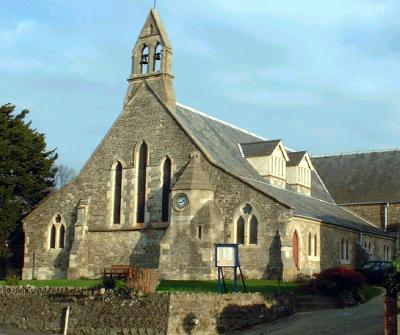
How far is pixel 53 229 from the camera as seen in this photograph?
45.6 meters

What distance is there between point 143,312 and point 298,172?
76.5 ft

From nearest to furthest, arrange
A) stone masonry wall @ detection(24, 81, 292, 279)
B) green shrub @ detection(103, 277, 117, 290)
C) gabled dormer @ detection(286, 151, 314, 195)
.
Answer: green shrub @ detection(103, 277, 117, 290)
stone masonry wall @ detection(24, 81, 292, 279)
gabled dormer @ detection(286, 151, 314, 195)

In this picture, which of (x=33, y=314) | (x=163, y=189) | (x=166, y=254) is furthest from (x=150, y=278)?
(x=163, y=189)

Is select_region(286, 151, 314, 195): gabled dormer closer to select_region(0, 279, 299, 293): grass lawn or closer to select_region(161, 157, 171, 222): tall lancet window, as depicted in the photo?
select_region(161, 157, 171, 222): tall lancet window

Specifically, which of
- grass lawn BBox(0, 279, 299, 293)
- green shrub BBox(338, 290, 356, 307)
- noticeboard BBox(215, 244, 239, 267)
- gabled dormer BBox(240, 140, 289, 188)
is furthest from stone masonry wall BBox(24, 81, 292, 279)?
noticeboard BBox(215, 244, 239, 267)

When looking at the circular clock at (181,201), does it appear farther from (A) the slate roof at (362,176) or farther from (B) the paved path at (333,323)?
(A) the slate roof at (362,176)

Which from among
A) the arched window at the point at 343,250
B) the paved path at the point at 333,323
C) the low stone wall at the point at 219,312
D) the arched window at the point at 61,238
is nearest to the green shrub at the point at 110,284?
the low stone wall at the point at 219,312

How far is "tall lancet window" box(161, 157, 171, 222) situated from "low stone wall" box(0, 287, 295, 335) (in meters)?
11.7

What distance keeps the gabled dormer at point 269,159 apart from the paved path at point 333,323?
53.2 ft

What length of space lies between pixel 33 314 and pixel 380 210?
30.7 metres

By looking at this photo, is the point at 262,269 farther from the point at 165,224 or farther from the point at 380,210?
the point at 380,210

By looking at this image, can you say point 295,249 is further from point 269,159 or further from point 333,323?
point 333,323

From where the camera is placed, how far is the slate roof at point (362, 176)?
54.4m

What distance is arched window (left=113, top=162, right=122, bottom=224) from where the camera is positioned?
4362 centimetres
